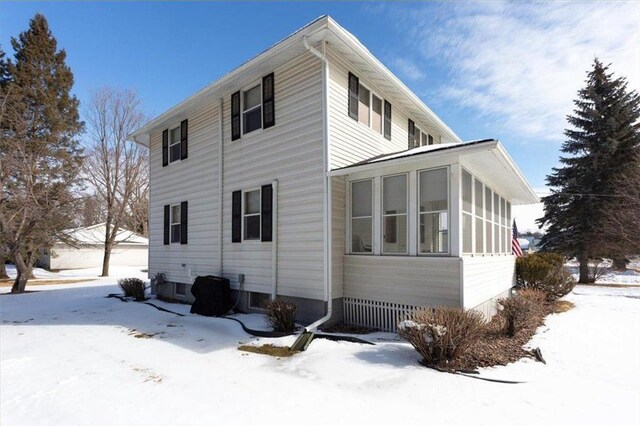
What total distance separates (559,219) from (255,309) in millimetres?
21064

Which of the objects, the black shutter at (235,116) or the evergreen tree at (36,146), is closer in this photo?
the black shutter at (235,116)

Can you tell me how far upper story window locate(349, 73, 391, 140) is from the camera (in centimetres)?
859

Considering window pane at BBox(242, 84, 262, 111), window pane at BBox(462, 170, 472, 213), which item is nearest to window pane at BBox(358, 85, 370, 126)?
window pane at BBox(242, 84, 262, 111)

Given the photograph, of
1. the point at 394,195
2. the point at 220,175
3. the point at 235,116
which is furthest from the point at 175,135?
the point at 394,195

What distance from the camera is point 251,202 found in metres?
9.34

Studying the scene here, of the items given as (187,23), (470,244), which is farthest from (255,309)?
(187,23)

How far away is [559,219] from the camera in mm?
21875

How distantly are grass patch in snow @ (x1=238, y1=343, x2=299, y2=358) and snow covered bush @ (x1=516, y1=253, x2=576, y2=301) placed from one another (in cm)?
926

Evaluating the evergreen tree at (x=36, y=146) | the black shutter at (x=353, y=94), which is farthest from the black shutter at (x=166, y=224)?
the black shutter at (x=353, y=94)

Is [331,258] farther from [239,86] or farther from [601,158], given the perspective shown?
[601,158]

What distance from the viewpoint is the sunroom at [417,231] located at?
21.6 feet

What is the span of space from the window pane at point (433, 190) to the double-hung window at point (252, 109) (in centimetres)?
448

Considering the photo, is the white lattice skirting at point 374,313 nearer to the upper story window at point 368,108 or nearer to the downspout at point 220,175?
the downspout at point 220,175

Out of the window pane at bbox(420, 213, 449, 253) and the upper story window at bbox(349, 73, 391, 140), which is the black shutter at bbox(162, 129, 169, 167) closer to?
the upper story window at bbox(349, 73, 391, 140)
